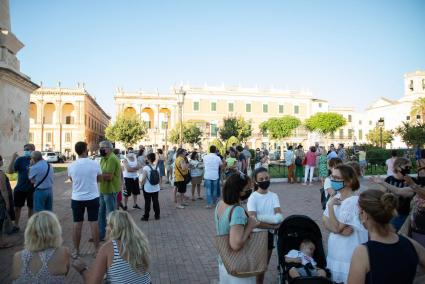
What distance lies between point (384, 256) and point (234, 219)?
1.20m

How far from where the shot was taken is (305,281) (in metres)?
3.22

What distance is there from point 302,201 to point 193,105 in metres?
50.5

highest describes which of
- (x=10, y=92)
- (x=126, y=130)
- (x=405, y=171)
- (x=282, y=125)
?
(x=282, y=125)

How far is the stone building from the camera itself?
1332cm

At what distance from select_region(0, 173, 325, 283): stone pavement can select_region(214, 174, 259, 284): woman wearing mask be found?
1.72m

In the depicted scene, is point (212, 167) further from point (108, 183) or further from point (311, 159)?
point (311, 159)

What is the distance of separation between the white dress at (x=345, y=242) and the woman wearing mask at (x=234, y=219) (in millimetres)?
832

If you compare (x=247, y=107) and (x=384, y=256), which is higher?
(x=247, y=107)

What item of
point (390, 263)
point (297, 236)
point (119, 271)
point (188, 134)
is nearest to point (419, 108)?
point (188, 134)

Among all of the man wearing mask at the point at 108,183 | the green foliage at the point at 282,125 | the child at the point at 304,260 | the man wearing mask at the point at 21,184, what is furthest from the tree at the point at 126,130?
the child at the point at 304,260

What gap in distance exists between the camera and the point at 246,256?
305cm

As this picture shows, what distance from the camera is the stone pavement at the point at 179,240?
16.6ft

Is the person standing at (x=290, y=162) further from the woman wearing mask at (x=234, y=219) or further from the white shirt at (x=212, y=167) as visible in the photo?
the woman wearing mask at (x=234, y=219)

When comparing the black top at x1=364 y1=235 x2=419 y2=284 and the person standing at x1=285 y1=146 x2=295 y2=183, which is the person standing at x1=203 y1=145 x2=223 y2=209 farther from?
the black top at x1=364 y1=235 x2=419 y2=284
